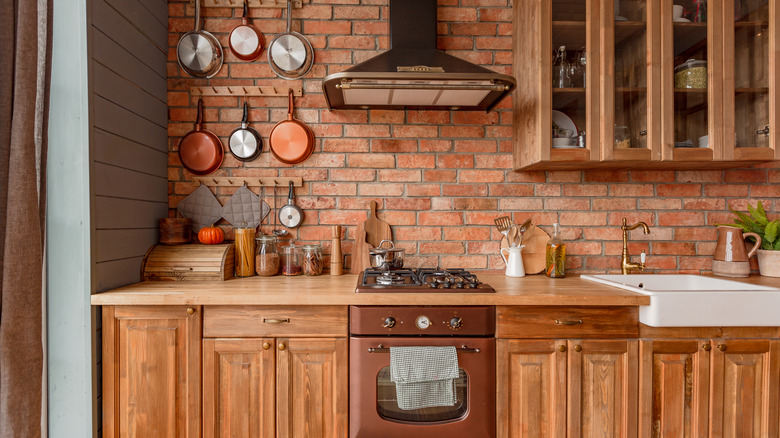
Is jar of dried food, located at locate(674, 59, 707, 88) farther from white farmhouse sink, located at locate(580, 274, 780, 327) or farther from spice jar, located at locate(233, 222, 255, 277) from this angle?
spice jar, located at locate(233, 222, 255, 277)

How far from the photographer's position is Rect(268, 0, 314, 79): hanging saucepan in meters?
2.14

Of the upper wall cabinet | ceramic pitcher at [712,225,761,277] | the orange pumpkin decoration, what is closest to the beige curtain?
the orange pumpkin decoration

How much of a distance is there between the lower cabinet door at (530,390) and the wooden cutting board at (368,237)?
0.85 metres

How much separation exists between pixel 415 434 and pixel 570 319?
0.77m

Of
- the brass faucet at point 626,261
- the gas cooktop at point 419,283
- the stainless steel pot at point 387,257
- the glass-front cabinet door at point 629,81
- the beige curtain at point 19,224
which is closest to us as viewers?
the beige curtain at point 19,224

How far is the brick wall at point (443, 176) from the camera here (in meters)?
2.18

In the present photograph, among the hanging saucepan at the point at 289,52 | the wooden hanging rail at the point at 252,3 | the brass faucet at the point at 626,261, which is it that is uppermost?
the wooden hanging rail at the point at 252,3

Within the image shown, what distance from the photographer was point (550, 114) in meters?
1.83

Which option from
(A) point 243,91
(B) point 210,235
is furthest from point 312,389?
(A) point 243,91

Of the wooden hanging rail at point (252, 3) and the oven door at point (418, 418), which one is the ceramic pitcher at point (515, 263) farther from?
the wooden hanging rail at point (252, 3)

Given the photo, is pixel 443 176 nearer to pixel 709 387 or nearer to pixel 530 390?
pixel 530 390

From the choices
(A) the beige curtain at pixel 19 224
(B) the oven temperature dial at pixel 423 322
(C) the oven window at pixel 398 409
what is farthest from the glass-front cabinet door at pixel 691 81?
(A) the beige curtain at pixel 19 224

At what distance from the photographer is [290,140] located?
2158 mm

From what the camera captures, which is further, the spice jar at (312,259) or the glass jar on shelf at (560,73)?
the spice jar at (312,259)
